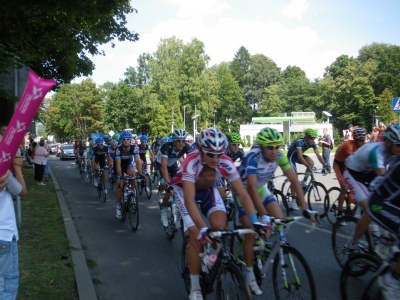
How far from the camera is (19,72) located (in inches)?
355

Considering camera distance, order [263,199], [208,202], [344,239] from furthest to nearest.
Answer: [344,239] → [263,199] → [208,202]

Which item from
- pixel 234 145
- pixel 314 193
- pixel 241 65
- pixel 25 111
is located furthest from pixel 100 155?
pixel 241 65

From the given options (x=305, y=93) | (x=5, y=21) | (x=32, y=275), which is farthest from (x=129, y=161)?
(x=305, y=93)

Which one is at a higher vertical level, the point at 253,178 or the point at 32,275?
the point at 253,178

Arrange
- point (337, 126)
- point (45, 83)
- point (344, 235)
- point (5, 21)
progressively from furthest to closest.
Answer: point (337, 126) < point (5, 21) < point (344, 235) < point (45, 83)

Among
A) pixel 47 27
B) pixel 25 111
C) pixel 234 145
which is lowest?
pixel 234 145

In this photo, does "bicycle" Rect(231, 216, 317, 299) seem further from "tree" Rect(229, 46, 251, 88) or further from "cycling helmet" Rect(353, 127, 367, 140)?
"tree" Rect(229, 46, 251, 88)

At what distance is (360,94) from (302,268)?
7922cm

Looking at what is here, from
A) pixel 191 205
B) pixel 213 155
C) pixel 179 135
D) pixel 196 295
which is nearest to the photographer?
pixel 196 295

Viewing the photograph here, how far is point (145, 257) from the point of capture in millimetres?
7164

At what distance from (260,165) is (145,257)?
270cm

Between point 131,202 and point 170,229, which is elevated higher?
point 131,202

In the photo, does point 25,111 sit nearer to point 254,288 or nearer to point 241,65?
point 254,288

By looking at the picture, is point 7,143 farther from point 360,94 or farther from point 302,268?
point 360,94
